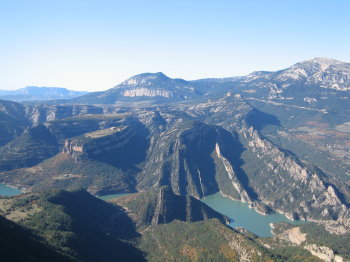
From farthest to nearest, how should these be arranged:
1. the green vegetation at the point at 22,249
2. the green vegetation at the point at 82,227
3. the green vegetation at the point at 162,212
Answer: the green vegetation at the point at 162,212, the green vegetation at the point at 82,227, the green vegetation at the point at 22,249

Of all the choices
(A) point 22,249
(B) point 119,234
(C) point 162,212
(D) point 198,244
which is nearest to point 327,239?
(D) point 198,244

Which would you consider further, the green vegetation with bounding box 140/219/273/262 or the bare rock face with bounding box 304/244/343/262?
the bare rock face with bounding box 304/244/343/262

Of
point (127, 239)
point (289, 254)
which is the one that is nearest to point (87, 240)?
point (127, 239)

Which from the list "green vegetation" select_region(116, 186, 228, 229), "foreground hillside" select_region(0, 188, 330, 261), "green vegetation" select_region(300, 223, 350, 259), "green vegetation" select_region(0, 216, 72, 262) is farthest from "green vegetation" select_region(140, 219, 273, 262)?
"green vegetation" select_region(0, 216, 72, 262)

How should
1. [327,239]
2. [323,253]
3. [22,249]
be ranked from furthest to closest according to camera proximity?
[327,239]
[323,253]
[22,249]

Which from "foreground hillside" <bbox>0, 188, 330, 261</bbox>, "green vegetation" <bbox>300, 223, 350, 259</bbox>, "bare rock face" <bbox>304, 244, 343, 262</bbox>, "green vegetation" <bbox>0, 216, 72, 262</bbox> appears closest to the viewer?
"green vegetation" <bbox>0, 216, 72, 262</bbox>

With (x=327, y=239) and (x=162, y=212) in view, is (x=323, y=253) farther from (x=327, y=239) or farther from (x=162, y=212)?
(x=162, y=212)

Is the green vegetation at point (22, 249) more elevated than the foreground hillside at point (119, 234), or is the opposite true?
the green vegetation at point (22, 249)

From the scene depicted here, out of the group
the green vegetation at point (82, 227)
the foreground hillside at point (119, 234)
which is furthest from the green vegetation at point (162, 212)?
the green vegetation at point (82, 227)

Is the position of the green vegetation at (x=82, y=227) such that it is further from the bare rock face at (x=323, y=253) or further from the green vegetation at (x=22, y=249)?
the bare rock face at (x=323, y=253)

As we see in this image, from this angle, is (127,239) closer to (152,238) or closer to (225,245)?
(152,238)

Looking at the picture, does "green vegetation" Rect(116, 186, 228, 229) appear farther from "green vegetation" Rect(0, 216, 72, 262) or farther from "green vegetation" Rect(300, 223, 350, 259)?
"green vegetation" Rect(0, 216, 72, 262)
